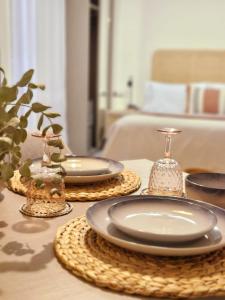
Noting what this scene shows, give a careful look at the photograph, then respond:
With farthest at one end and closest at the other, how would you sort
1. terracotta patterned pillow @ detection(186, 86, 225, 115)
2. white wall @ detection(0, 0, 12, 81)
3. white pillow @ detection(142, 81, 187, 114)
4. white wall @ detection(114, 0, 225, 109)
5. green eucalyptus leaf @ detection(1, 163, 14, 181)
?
white wall @ detection(114, 0, 225, 109) < white pillow @ detection(142, 81, 187, 114) < terracotta patterned pillow @ detection(186, 86, 225, 115) < white wall @ detection(0, 0, 12, 81) < green eucalyptus leaf @ detection(1, 163, 14, 181)

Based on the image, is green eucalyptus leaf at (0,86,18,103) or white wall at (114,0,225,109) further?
white wall at (114,0,225,109)

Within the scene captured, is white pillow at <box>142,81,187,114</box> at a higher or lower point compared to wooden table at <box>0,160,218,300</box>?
higher

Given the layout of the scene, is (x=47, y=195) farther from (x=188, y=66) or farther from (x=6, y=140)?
(x=188, y=66)

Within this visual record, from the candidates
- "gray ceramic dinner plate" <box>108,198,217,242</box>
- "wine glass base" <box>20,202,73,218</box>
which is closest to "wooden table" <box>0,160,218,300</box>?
"wine glass base" <box>20,202,73,218</box>

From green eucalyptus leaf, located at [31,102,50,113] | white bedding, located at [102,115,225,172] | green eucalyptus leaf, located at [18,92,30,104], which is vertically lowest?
white bedding, located at [102,115,225,172]

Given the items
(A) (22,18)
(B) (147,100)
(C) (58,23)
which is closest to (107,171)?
(A) (22,18)

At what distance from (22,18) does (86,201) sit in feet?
7.63

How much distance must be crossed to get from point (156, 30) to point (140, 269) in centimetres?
470

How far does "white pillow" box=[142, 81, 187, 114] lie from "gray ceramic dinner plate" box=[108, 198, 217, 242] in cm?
363

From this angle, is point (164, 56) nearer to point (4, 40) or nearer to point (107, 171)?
point (4, 40)

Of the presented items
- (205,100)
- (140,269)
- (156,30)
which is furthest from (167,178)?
(156,30)

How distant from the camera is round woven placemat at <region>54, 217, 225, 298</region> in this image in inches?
25.4

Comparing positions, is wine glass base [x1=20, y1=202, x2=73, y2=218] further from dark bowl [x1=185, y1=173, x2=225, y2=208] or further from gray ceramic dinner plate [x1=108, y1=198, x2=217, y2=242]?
dark bowl [x1=185, y1=173, x2=225, y2=208]

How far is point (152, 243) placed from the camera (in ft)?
2.49
